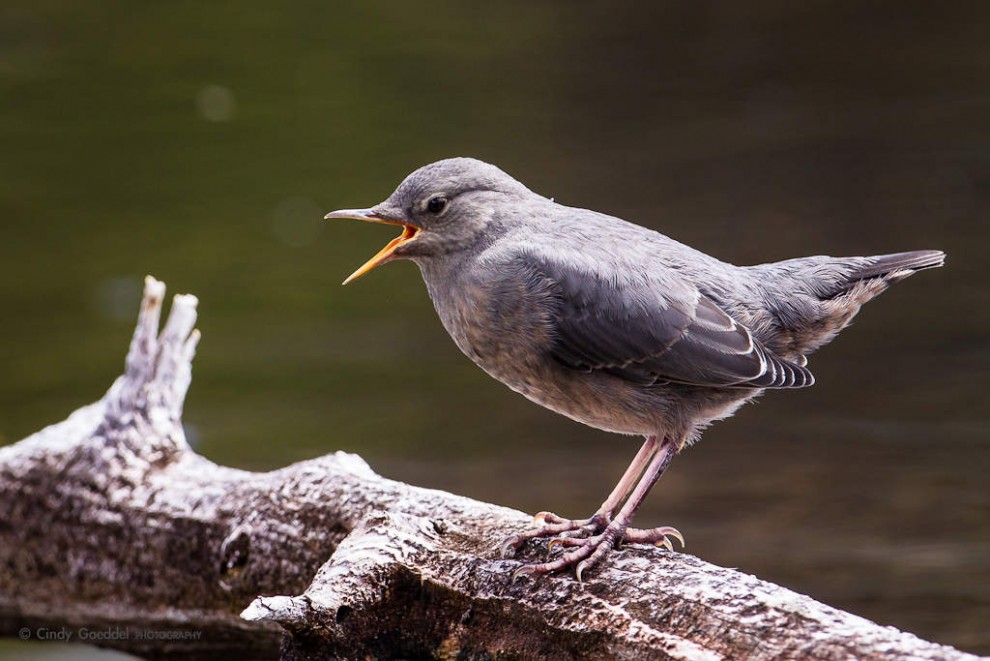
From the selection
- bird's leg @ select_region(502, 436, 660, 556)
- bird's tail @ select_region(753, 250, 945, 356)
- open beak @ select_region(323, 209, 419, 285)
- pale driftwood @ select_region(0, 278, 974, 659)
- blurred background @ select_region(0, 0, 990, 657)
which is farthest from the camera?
blurred background @ select_region(0, 0, 990, 657)

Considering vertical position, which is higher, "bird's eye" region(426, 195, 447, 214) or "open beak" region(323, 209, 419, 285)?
"bird's eye" region(426, 195, 447, 214)

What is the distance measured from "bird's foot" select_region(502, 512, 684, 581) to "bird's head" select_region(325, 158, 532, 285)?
0.82m

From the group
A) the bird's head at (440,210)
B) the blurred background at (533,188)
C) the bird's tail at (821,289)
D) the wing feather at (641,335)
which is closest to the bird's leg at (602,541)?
the wing feather at (641,335)

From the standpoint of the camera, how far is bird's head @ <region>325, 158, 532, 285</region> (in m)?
3.92

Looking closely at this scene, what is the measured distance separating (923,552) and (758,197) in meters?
5.11

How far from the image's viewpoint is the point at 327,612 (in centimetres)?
351

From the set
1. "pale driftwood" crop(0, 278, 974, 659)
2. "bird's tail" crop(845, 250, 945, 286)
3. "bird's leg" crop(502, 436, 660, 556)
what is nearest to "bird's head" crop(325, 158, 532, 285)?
"pale driftwood" crop(0, 278, 974, 659)

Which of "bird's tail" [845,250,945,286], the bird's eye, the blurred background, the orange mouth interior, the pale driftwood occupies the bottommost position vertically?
the pale driftwood

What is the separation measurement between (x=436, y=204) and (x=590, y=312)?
53 centimetres

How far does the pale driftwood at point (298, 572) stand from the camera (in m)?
3.26

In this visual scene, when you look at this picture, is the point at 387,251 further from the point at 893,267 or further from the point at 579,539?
the point at 893,267

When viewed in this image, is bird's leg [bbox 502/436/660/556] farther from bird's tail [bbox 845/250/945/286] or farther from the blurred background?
the blurred background

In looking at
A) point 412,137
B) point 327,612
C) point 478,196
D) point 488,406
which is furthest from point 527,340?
point 412,137

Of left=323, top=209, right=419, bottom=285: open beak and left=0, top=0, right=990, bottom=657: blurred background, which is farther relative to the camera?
left=0, top=0, right=990, bottom=657: blurred background
